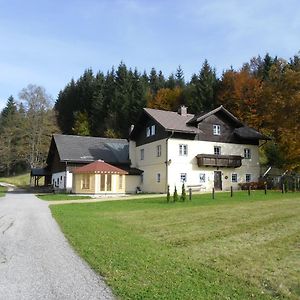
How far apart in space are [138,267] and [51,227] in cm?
721

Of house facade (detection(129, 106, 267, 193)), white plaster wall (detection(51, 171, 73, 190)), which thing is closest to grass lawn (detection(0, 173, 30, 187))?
white plaster wall (detection(51, 171, 73, 190))

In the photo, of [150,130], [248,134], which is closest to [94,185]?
[150,130]

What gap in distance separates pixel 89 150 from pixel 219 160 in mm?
15092

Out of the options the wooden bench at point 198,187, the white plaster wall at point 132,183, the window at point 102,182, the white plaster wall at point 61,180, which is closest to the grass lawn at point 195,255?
the window at point 102,182

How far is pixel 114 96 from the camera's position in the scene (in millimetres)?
73125

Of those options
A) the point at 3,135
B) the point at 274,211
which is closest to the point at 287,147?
the point at 274,211

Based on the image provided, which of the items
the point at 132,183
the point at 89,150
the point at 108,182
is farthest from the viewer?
the point at 89,150

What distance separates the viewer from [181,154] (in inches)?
1534

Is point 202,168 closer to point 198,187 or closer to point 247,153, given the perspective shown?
point 198,187

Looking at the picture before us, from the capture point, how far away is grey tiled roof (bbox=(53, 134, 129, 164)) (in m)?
44.0

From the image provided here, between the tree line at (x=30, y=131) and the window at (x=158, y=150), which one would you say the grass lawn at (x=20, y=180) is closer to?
the tree line at (x=30, y=131)

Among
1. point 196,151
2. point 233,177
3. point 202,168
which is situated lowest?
point 233,177

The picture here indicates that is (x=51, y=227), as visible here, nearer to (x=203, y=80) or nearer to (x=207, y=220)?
(x=207, y=220)

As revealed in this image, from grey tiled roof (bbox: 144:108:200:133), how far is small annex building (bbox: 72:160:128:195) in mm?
6148
